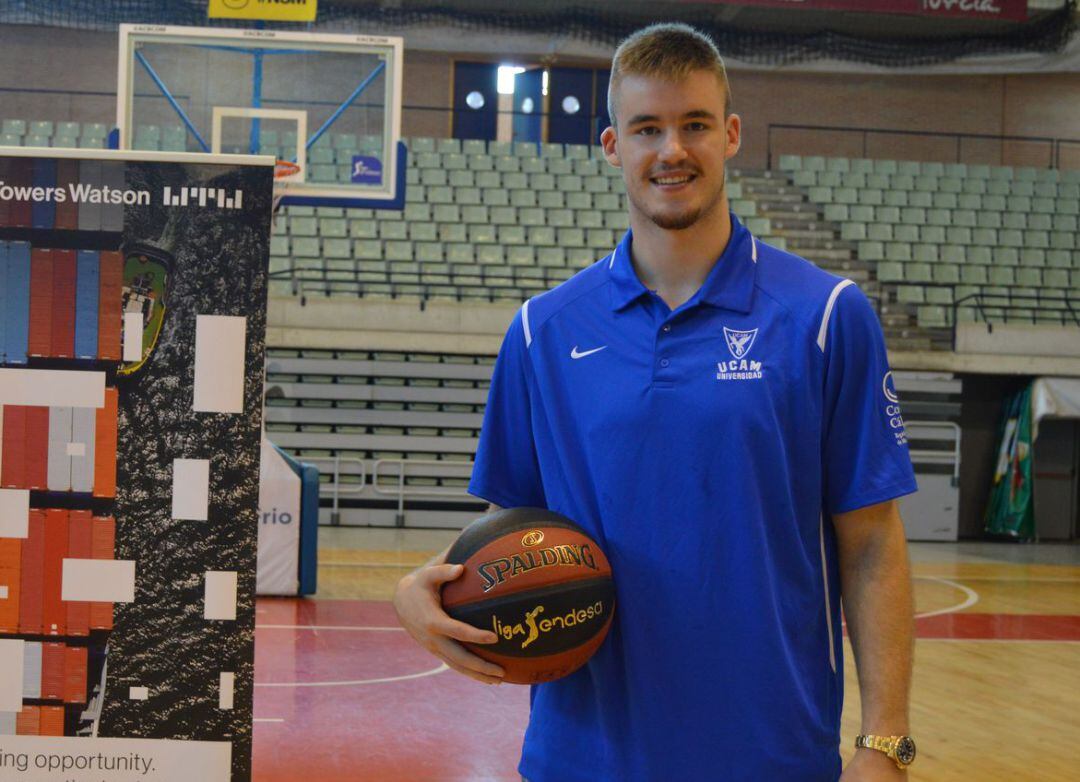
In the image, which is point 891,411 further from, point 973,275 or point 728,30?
point 728,30

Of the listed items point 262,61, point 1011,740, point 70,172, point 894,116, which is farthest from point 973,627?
point 894,116

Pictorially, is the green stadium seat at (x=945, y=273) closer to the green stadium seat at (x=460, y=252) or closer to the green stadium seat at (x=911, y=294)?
the green stadium seat at (x=911, y=294)

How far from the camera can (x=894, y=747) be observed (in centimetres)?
153

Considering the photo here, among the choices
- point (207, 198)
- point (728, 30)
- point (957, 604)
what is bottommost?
point (957, 604)

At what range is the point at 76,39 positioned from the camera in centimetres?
1653

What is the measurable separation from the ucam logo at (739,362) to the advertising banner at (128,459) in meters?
1.96

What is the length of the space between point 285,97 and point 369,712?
16.4 ft

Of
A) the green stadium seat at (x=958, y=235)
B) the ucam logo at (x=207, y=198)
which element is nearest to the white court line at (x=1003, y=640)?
the ucam logo at (x=207, y=198)

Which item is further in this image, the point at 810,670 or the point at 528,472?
the point at 528,472

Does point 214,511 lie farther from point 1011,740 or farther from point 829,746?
point 1011,740

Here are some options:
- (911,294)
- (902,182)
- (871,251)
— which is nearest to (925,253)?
(871,251)

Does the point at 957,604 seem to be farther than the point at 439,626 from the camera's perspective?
Yes

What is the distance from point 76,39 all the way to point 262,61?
919 cm

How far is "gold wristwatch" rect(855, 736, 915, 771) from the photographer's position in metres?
1.53
